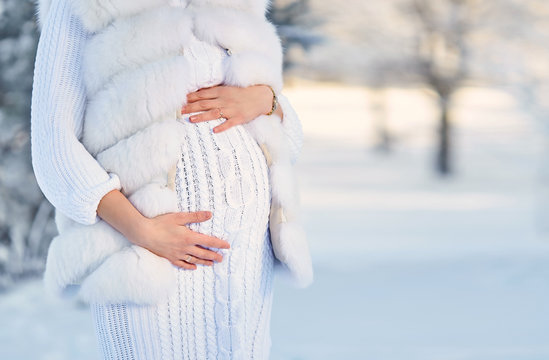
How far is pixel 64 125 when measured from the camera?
1537 mm

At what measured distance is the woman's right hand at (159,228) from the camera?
1.54 m

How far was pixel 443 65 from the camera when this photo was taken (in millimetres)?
14062

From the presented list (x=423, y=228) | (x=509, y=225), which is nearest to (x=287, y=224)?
(x=423, y=228)

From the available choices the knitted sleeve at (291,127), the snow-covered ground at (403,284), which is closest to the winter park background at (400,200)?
the snow-covered ground at (403,284)

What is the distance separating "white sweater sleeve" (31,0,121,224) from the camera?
5.03 ft

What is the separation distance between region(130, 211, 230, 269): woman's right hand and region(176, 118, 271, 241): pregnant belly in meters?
0.03

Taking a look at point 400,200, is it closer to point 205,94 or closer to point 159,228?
point 205,94

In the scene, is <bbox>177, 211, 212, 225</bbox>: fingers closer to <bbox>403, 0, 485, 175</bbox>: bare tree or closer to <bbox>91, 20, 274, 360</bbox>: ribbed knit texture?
<bbox>91, 20, 274, 360</bbox>: ribbed knit texture

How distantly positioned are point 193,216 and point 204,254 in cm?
9

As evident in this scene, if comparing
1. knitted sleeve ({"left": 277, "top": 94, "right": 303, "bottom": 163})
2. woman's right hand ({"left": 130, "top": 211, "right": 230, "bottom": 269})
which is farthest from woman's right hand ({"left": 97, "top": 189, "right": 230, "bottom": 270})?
knitted sleeve ({"left": 277, "top": 94, "right": 303, "bottom": 163})

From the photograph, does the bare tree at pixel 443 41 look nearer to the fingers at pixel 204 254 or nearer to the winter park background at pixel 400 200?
the winter park background at pixel 400 200

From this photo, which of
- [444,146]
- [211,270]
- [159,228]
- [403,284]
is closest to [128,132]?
A: [159,228]

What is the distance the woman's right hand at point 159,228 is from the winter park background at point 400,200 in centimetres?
278

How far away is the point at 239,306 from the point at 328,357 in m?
2.71
